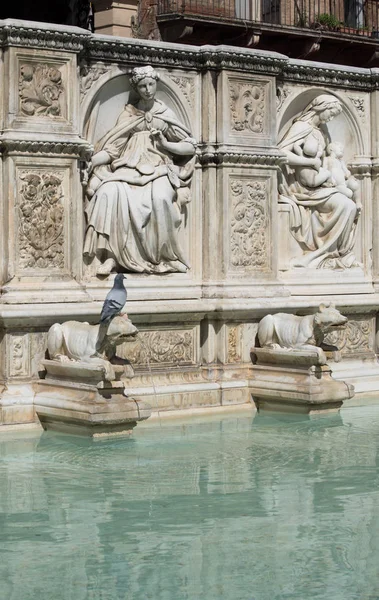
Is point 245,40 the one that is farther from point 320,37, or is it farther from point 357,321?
point 357,321

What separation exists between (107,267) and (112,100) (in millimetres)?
1585

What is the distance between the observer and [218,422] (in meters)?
12.1

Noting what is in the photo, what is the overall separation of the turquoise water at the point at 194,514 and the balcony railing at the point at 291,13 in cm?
1537

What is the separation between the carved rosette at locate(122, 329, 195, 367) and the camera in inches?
481

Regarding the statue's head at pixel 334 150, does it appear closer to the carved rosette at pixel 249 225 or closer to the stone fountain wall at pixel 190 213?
the stone fountain wall at pixel 190 213

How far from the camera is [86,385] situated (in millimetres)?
10812

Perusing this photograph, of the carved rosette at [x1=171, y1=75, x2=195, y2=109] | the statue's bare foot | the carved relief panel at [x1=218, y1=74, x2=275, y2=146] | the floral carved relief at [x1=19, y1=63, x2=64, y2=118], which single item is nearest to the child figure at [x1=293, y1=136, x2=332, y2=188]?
the carved relief panel at [x1=218, y1=74, x2=275, y2=146]

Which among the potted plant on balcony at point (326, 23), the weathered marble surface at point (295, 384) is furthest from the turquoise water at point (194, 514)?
the potted plant on balcony at point (326, 23)

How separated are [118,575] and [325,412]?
5.33 meters

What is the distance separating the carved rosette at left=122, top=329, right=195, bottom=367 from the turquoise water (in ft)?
Result: 2.69

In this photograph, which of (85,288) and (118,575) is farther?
(85,288)

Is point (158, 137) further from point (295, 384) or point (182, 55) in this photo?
point (295, 384)

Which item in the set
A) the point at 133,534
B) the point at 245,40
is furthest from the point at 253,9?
the point at 133,534

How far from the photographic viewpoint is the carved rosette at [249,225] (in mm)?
12839
